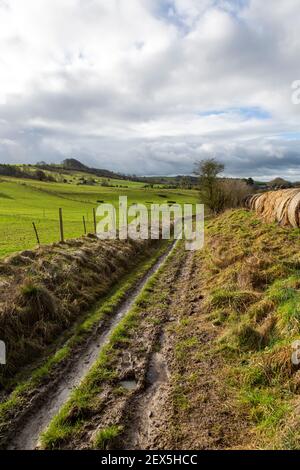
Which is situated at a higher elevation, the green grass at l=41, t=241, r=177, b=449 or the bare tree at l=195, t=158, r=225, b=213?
the bare tree at l=195, t=158, r=225, b=213

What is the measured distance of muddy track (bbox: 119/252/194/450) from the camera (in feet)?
18.7

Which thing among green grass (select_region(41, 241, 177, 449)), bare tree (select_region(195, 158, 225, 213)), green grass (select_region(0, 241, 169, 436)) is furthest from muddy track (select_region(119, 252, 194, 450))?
bare tree (select_region(195, 158, 225, 213))

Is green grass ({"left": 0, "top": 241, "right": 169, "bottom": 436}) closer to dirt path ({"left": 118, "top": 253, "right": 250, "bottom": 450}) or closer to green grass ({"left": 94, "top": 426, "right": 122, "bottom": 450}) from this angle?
green grass ({"left": 94, "top": 426, "right": 122, "bottom": 450})

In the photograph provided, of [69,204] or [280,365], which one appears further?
[69,204]

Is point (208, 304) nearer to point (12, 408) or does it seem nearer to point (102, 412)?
point (102, 412)

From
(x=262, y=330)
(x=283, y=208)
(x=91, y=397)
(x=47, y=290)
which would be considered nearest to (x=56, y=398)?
(x=91, y=397)

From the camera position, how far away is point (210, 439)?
5645 millimetres

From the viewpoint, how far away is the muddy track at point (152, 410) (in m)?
5.71

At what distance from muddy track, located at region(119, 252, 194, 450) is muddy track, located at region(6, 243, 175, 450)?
1.49 m

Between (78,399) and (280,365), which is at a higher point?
(280,365)

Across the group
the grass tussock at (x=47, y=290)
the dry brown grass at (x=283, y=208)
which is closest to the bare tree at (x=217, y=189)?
the dry brown grass at (x=283, y=208)

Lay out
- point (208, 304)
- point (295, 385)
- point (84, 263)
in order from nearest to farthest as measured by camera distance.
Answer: point (295, 385) < point (208, 304) < point (84, 263)

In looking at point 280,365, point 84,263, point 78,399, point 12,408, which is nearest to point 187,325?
point 280,365
